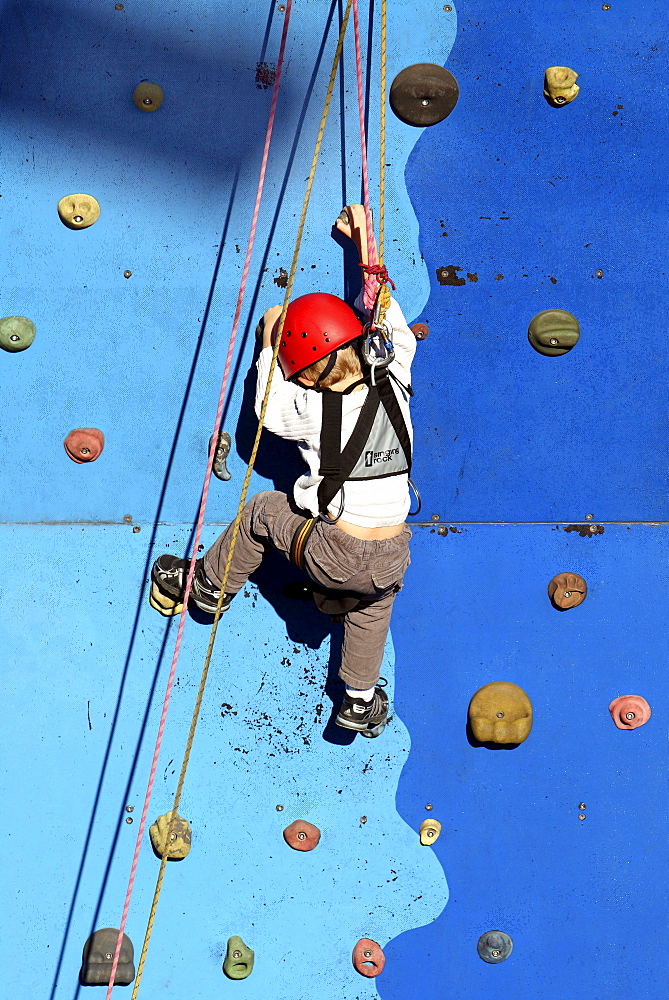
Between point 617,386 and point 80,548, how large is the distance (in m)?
1.26

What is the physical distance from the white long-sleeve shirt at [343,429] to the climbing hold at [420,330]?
17cm

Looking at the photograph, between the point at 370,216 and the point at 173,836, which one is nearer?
the point at 370,216

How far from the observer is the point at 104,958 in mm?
2164

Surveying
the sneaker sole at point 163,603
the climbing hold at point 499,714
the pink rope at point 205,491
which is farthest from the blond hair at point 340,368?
the climbing hold at point 499,714

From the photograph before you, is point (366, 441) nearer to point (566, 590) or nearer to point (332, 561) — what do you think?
point (332, 561)

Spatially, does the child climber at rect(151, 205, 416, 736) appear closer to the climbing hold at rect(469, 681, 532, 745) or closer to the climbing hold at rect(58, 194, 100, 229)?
the climbing hold at rect(469, 681, 532, 745)

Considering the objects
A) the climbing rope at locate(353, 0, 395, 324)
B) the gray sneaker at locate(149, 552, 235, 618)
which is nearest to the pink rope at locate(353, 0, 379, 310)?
the climbing rope at locate(353, 0, 395, 324)

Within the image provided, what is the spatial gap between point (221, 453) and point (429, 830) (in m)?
0.98

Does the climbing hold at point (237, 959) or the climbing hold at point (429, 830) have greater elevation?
the climbing hold at point (429, 830)

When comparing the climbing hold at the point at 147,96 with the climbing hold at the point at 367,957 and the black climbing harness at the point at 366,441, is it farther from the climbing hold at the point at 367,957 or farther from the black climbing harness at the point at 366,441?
the climbing hold at the point at 367,957

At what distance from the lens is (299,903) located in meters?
2.20

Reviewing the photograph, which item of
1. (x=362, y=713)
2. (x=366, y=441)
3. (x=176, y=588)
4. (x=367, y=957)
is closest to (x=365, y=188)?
(x=366, y=441)

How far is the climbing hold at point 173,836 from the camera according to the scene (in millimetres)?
2141

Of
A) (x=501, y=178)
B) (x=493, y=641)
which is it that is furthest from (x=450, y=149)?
(x=493, y=641)
